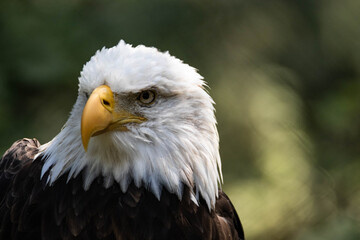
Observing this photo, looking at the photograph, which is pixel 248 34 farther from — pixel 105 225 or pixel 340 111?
pixel 105 225

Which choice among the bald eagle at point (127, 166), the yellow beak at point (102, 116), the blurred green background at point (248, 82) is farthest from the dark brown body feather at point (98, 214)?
the blurred green background at point (248, 82)

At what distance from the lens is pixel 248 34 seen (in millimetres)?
5297

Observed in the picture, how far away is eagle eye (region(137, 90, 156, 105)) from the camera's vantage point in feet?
7.57

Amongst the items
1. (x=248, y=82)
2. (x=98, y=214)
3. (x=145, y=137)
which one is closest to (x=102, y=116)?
(x=145, y=137)

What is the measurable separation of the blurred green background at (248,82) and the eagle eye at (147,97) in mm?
2680

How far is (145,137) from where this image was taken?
90.5 inches

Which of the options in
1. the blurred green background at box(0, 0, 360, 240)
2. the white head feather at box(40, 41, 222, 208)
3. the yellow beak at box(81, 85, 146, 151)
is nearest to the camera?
the yellow beak at box(81, 85, 146, 151)

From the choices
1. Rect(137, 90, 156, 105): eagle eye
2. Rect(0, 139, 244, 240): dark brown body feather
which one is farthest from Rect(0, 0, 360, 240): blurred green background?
Rect(137, 90, 156, 105): eagle eye

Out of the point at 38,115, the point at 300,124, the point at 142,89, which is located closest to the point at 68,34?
the point at 38,115

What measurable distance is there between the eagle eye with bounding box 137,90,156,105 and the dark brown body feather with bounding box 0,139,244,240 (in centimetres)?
34

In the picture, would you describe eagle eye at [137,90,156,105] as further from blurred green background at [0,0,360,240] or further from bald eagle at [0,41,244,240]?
blurred green background at [0,0,360,240]

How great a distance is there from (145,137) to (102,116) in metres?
0.23

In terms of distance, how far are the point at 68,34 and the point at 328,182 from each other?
269 centimetres

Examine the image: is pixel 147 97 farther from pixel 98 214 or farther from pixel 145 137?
pixel 98 214
